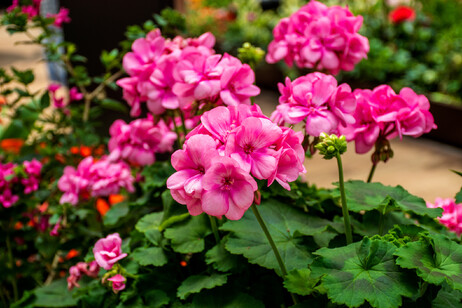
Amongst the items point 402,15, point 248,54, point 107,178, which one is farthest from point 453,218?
point 402,15

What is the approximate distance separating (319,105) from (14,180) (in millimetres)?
808

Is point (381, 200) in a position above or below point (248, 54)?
below

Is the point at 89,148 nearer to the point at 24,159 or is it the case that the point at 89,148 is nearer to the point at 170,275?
the point at 24,159

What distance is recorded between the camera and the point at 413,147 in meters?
3.35

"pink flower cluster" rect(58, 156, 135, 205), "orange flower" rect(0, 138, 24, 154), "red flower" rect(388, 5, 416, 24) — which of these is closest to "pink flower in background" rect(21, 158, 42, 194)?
"pink flower cluster" rect(58, 156, 135, 205)

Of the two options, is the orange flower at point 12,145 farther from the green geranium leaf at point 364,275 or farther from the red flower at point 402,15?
the red flower at point 402,15

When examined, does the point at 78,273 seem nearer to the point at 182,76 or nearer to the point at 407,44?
the point at 182,76

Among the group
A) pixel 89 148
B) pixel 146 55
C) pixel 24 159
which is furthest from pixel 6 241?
pixel 146 55

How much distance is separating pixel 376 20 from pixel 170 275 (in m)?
3.86

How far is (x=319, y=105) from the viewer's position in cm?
81

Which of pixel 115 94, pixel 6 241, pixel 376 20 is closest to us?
pixel 6 241

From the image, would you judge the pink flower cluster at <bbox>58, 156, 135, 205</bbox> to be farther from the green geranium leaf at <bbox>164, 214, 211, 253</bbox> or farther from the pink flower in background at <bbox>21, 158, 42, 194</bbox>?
the green geranium leaf at <bbox>164, 214, 211, 253</bbox>

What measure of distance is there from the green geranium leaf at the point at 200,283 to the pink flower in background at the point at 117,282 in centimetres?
11

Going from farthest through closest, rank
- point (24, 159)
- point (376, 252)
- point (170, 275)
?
point (24, 159) < point (170, 275) < point (376, 252)
